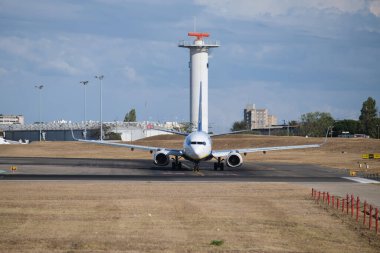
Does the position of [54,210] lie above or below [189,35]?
below

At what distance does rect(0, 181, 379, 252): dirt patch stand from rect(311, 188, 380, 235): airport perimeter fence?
835mm

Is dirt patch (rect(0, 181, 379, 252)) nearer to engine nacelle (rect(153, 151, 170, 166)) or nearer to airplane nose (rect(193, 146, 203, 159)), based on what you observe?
airplane nose (rect(193, 146, 203, 159))

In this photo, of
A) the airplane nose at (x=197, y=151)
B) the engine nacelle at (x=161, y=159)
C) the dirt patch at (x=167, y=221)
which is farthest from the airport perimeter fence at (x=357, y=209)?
the engine nacelle at (x=161, y=159)

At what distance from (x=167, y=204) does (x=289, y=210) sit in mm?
5798

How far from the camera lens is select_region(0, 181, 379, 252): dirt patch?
2389 centimetres

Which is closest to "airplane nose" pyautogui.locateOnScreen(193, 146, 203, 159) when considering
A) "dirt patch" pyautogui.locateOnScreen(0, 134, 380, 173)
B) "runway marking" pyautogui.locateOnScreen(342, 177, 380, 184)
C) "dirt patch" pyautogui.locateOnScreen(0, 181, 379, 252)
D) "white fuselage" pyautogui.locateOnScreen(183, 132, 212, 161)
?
"white fuselage" pyautogui.locateOnScreen(183, 132, 212, 161)

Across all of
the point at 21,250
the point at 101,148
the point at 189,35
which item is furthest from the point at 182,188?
the point at 189,35

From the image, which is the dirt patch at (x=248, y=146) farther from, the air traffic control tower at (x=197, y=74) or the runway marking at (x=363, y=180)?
the runway marking at (x=363, y=180)

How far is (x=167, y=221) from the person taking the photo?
96.6 feet

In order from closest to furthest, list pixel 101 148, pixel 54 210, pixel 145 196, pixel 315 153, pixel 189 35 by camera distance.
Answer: pixel 54 210
pixel 145 196
pixel 315 153
pixel 101 148
pixel 189 35

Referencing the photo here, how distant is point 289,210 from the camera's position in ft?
111

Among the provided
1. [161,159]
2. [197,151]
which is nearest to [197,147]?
[197,151]

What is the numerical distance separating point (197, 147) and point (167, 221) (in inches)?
1353

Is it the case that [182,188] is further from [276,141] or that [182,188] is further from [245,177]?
[276,141]
